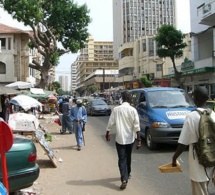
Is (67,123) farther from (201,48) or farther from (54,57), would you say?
(201,48)

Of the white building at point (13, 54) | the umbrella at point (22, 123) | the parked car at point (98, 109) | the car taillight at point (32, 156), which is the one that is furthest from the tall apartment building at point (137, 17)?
the car taillight at point (32, 156)

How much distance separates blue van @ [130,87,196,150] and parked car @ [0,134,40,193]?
4725 millimetres

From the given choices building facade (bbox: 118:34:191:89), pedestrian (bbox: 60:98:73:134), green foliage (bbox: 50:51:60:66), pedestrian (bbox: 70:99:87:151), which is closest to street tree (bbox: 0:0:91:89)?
green foliage (bbox: 50:51:60:66)

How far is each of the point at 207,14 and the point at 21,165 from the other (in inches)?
983

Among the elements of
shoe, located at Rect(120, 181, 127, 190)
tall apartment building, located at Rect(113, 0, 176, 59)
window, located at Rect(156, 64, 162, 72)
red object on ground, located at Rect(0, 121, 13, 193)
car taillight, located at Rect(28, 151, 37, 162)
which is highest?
tall apartment building, located at Rect(113, 0, 176, 59)

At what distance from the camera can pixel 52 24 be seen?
30.0 metres

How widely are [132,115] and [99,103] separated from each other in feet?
71.6

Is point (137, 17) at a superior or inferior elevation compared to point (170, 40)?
superior

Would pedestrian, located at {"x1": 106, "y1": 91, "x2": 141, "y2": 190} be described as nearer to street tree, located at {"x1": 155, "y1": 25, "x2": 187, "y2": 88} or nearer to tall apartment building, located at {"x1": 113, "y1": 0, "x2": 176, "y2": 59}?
street tree, located at {"x1": 155, "y1": 25, "x2": 187, "y2": 88}

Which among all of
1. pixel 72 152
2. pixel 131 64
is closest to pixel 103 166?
pixel 72 152

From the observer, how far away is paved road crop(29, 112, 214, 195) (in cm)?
599

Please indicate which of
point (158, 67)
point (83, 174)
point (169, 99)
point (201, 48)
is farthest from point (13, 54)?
point (83, 174)

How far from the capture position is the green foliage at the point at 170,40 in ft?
107

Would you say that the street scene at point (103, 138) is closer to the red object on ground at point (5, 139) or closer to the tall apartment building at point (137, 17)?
the red object on ground at point (5, 139)
